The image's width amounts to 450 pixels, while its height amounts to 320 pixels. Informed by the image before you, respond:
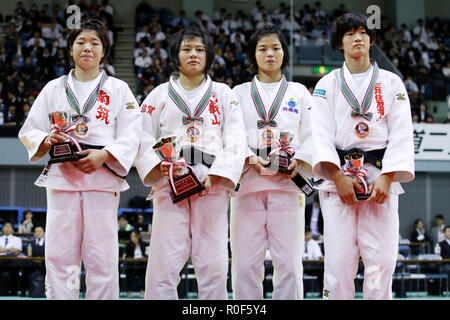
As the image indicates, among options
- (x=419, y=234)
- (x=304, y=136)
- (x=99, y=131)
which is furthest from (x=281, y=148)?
(x=419, y=234)

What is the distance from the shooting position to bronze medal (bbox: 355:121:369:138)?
411 centimetres

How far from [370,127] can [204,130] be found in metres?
1.23

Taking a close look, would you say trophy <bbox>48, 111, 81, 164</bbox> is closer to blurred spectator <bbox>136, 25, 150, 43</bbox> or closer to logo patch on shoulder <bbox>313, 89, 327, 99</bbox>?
logo patch on shoulder <bbox>313, 89, 327, 99</bbox>

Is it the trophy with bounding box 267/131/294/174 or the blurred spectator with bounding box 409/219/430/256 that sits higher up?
the trophy with bounding box 267/131/294/174

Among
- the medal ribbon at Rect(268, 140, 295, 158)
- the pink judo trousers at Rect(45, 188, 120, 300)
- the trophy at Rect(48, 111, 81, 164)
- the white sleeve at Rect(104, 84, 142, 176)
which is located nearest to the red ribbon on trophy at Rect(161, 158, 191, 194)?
the white sleeve at Rect(104, 84, 142, 176)

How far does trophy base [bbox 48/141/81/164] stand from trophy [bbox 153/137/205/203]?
600 millimetres

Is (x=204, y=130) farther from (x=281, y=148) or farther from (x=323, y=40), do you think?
(x=323, y=40)

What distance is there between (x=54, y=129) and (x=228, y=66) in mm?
12863

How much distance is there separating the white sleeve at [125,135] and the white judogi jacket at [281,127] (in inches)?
34.6

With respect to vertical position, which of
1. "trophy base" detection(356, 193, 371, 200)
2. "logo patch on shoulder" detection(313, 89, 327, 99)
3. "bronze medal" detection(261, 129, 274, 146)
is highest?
"logo patch on shoulder" detection(313, 89, 327, 99)

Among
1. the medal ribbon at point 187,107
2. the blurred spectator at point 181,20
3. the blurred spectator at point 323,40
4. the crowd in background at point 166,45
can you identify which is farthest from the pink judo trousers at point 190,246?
the blurred spectator at point 181,20

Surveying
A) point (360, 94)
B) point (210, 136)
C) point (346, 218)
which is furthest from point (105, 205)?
point (360, 94)

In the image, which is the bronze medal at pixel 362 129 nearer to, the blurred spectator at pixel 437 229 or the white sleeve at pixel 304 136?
the white sleeve at pixel 304 136
